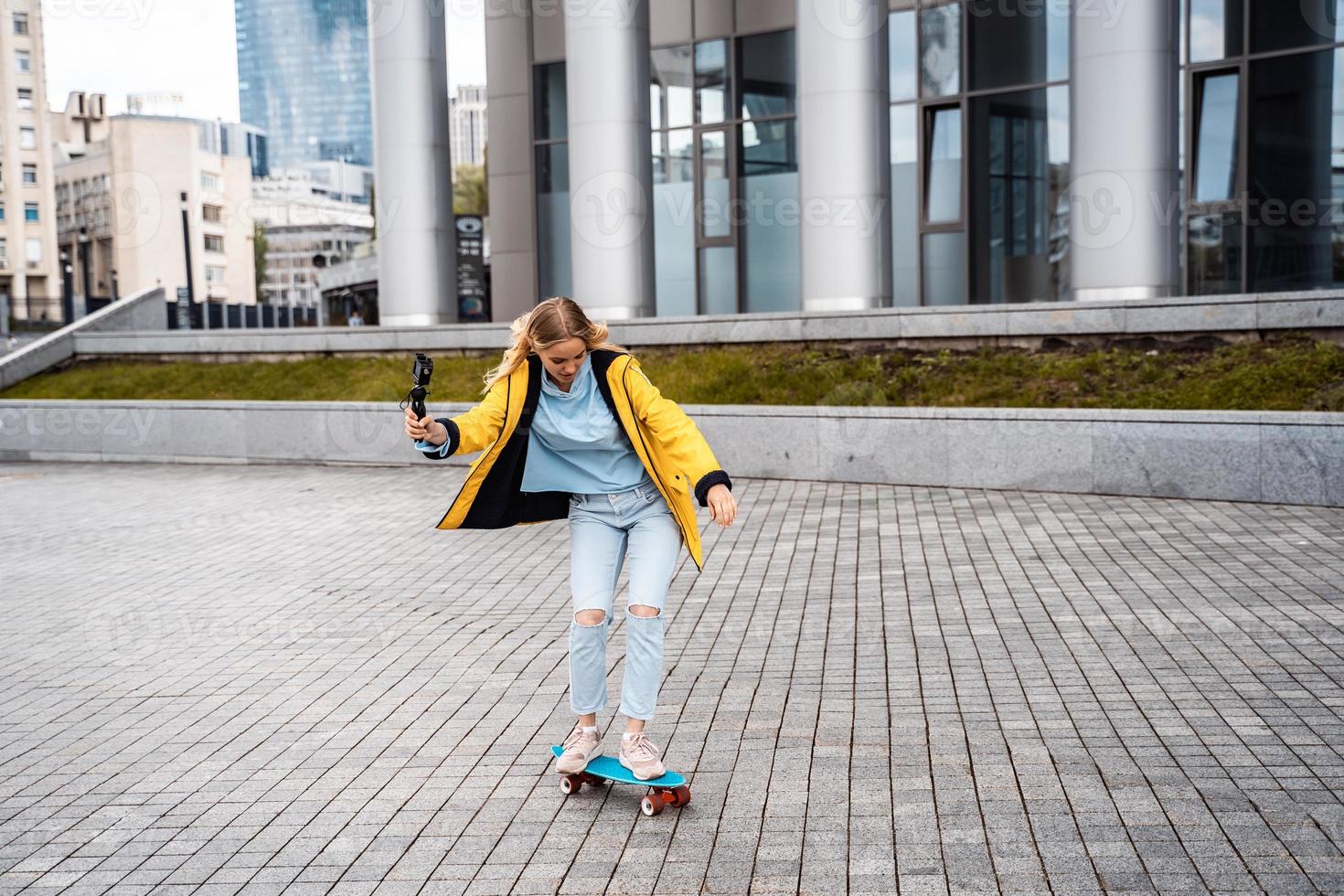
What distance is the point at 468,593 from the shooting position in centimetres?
882

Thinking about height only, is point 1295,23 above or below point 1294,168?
above

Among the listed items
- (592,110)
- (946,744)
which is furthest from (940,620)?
(592,110)

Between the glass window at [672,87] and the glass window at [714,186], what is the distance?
0.73 m

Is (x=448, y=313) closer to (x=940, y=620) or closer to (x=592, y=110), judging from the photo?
(x=592, y=110)

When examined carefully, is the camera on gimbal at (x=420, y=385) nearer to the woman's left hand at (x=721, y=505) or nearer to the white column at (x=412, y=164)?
the woman's left hand at (x=721, y=505)

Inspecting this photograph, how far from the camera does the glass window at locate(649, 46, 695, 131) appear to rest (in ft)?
90.4

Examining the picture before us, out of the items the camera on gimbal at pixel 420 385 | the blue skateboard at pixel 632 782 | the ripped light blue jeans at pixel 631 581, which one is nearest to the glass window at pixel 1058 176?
the ripped light blue jeans at pixel 631 581

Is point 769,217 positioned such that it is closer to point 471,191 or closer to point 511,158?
point 511,158

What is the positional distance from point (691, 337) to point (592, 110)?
188 inches

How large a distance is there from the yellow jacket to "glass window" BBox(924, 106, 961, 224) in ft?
69.0

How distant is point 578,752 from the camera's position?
15.8ft

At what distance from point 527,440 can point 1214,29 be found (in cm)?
2067

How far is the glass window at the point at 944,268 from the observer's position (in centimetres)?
2464

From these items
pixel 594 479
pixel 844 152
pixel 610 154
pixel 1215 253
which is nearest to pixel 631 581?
pixel 594 479
